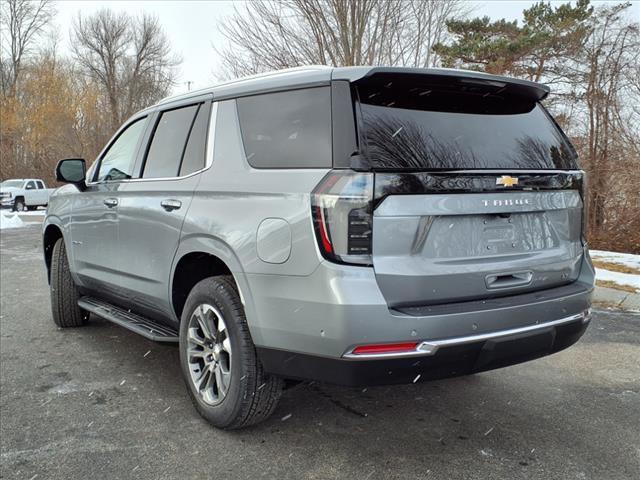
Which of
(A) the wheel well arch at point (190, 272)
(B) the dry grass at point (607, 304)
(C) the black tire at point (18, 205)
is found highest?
(A) the wheel well arch at point (190, 272)

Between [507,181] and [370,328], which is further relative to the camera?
[507,181]

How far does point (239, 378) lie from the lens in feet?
8.89

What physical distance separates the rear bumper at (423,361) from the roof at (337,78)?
3.90 ft

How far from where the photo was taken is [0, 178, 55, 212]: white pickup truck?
85.0ft

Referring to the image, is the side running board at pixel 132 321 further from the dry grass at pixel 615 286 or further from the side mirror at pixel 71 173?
the dry grass at pixel 615 286

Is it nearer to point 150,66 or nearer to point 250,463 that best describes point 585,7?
point 250,463

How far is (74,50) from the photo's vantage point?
4047 cm

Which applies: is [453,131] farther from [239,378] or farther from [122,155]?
[122,155]

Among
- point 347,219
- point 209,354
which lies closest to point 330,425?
point 209,354

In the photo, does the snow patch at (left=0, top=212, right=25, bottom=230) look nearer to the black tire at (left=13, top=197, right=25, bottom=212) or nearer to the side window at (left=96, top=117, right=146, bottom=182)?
the black tire at (left=13, top=197, right=25, bottom=212)

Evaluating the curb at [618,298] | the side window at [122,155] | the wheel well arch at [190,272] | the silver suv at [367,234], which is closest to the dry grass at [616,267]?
the curb at [618,298]

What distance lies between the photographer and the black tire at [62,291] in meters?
4.92

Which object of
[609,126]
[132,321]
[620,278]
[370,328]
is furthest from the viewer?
[609,126]

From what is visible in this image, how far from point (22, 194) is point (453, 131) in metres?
28.7
